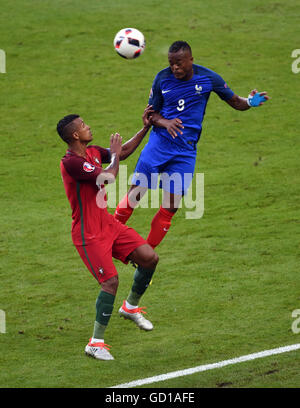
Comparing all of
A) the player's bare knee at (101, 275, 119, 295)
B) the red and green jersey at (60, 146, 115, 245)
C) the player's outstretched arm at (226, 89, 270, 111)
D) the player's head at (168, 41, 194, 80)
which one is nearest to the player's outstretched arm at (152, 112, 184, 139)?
the player's head at (168, 41, 194, 80)

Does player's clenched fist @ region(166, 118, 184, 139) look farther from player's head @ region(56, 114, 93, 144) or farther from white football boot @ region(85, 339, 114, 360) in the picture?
white football boot @ region(85, 339, 114, 360)

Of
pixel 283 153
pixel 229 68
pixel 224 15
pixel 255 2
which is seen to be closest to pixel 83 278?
pixel 283 153

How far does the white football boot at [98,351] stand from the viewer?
24.3 ft

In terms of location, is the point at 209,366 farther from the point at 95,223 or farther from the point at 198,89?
the point at 198,89

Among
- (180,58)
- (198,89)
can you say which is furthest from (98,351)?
(180,58)

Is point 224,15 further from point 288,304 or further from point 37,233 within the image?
point 288,304

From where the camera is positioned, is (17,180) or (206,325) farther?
(17,180)

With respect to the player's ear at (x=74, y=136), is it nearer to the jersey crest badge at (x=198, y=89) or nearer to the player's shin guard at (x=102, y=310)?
the player's shin guard at (x=102, y=310)

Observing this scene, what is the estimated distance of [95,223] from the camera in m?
7.33

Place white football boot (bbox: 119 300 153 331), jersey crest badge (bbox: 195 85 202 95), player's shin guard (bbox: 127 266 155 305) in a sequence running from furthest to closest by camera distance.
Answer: jersey crest badge (bbox: 195 85 202 95)
white football boot (bbox: 119 300 153 331)
player's shin guard (bbox: 127 266 155 305)

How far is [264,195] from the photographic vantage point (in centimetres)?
1298

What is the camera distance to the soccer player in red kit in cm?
717

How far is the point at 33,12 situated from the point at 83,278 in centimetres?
1470

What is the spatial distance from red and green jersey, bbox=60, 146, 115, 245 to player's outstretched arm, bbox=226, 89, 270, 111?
2202 millimetres
